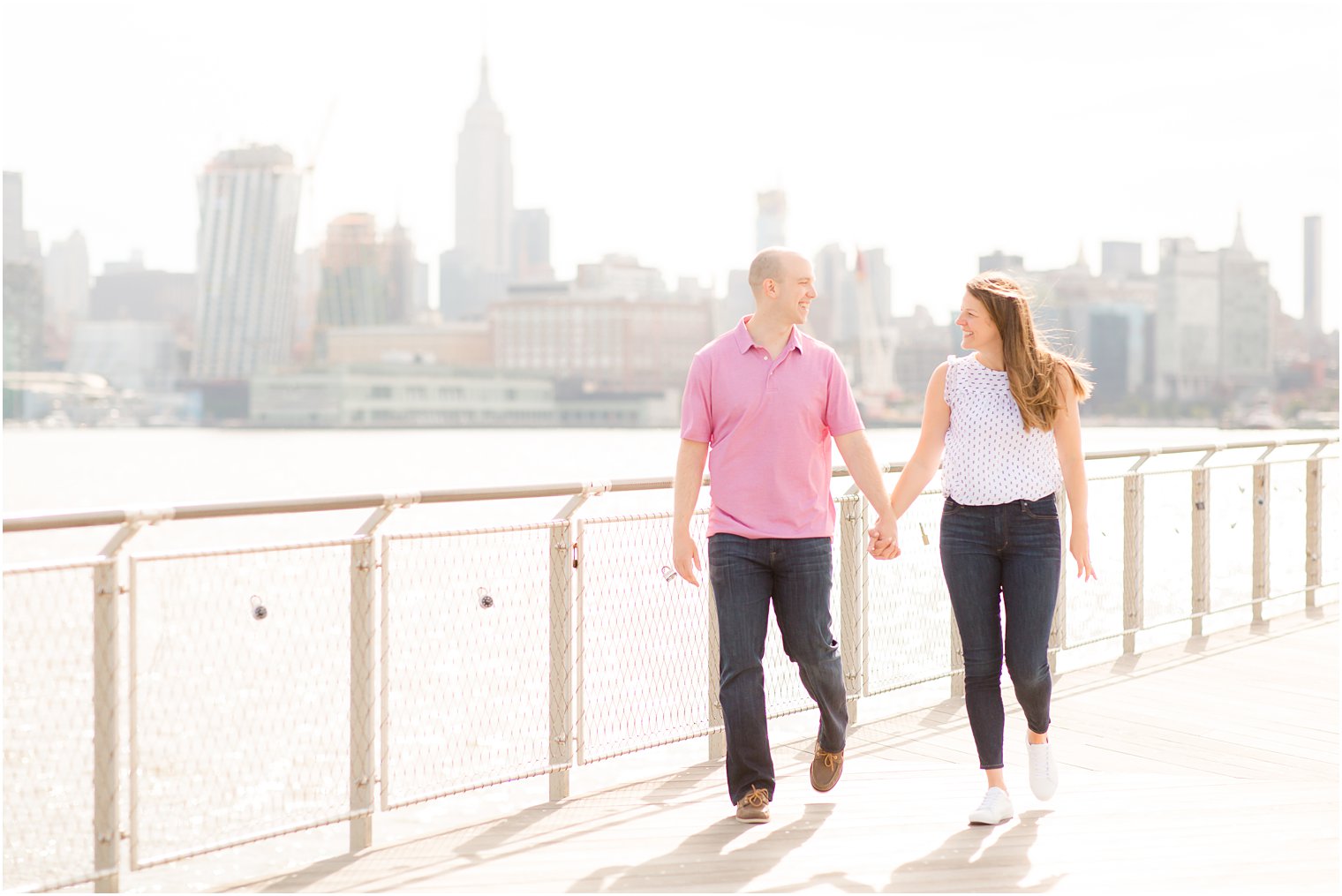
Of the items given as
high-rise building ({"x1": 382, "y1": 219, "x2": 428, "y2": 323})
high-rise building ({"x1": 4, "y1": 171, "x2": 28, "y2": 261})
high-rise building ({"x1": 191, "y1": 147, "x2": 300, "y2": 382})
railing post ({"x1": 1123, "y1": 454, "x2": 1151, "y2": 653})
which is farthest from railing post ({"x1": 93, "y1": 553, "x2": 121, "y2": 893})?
high-rise building ({"x1": 382, "y1": 219, "x2": 428, "y2": 323})

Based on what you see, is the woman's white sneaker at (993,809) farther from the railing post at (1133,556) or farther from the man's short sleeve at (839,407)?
the railing post at (1133,556)

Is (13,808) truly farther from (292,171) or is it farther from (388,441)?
(292,171)

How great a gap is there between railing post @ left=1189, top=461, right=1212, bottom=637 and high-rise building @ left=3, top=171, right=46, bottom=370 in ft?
516

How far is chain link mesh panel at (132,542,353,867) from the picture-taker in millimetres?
4164

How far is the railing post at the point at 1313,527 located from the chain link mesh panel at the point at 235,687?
20.8ft

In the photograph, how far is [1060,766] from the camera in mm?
5273

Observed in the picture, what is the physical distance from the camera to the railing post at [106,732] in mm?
3762

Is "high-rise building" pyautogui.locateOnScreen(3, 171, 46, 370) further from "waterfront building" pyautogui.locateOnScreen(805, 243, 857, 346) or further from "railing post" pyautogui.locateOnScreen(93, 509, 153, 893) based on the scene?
"railing post" pyautogui.locateOnScreen(93, 509, 153, 893)

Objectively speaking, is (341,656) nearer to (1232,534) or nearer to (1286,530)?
(1232,534)

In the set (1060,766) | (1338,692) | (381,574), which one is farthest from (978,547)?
(1338,692)

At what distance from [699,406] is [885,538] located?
0.66 meters

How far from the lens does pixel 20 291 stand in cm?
16250

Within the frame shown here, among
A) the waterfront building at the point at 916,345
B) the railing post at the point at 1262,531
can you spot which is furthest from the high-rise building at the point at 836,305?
the railing post at the point at 1262,531

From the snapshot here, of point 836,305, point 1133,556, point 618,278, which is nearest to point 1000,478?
point 1133,556
